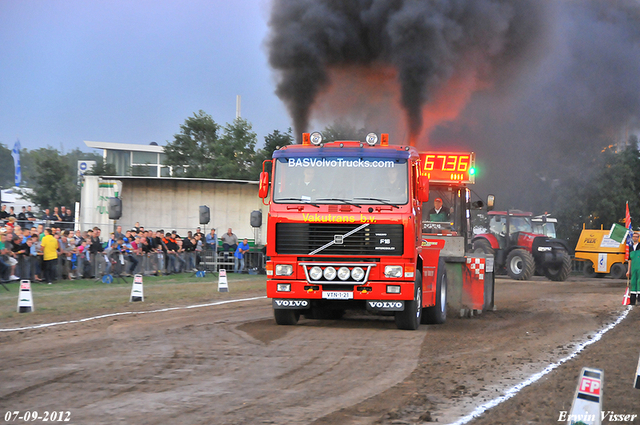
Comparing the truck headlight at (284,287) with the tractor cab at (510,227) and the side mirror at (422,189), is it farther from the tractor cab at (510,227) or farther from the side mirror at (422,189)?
the tractor cab at (510,227)

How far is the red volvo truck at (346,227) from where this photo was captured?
10906 mm

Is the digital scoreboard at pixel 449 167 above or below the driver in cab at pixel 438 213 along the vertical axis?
above

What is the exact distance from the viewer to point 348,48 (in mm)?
21469

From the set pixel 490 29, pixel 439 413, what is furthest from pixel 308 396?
pixel 490 29

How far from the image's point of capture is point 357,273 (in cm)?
1099

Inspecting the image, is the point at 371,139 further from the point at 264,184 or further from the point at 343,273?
the point at 343,273

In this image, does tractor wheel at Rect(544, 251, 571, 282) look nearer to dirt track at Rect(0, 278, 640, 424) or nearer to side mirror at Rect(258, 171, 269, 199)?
dirt track at Rect(0, 278, 640, 424)

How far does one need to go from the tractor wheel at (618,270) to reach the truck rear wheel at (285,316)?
84.3 ft

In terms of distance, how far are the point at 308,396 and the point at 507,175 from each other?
89.9 feet

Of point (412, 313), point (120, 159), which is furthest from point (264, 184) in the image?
point (120, 159)

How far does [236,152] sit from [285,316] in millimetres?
39614

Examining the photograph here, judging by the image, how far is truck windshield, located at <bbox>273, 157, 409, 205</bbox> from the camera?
11008 mm

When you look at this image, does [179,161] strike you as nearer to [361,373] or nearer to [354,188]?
[354,188]

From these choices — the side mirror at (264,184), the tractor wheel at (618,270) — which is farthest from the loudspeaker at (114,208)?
the tractor wheel at (618,270)
